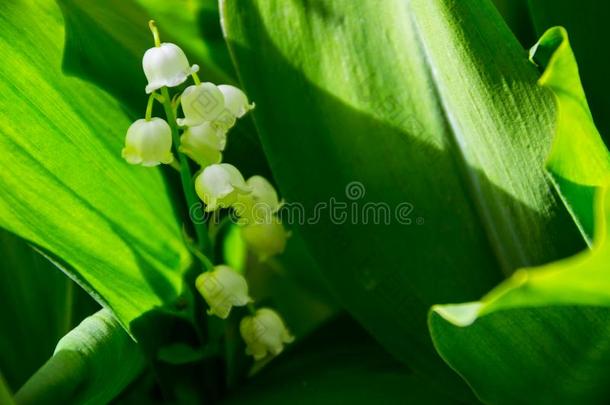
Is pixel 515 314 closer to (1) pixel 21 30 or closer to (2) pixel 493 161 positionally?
(2) pixel 493 161

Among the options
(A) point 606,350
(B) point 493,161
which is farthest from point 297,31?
(A) point 606,350

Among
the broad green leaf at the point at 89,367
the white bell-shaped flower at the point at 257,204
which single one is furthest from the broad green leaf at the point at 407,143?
the broad green leaf at the point at 89,367

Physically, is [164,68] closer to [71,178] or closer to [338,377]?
[71,178]

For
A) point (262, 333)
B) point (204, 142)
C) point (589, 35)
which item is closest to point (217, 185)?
point (204, 142)

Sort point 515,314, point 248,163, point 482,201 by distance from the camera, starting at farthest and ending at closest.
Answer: point 248,163, point 482,201, point 515,314

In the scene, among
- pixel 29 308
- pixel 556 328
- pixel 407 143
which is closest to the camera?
pixel 556 328

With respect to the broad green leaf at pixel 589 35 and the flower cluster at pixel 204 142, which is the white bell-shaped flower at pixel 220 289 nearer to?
the flower cluster at pixel 204 142

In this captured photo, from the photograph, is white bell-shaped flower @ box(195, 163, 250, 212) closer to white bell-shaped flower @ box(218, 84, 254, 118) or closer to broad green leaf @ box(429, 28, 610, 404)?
white bell-shaped flower @ box(218, 84, 254, 118)

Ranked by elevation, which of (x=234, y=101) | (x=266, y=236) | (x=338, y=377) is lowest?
(x=338, y=377)
